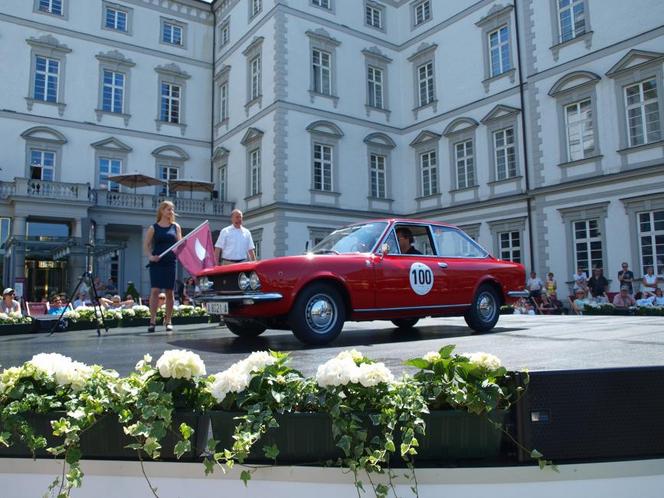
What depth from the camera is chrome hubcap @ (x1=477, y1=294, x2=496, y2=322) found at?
276 inches

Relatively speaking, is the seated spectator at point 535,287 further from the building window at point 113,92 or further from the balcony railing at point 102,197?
the building window at point 113,92

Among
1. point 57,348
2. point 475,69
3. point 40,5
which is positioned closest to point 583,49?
point 475,69

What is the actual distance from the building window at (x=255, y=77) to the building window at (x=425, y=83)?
777 cm

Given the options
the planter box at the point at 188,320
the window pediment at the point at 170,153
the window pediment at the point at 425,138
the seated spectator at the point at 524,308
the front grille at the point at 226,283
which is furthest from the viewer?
the window pediment at the point at 170,153

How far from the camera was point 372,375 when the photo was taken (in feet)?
6.93

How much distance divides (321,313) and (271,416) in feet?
11.2

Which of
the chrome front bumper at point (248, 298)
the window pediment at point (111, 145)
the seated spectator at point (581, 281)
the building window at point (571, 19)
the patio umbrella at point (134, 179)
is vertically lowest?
the chrome front bumper at point (248, 298)

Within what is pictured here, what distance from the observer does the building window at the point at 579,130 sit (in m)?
18.6

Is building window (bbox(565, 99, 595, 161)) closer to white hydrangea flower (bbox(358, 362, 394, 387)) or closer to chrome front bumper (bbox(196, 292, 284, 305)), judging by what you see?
chrome front bumper (bbox(196, 292, 284, 305))

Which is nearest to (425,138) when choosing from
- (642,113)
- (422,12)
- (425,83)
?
(425,83)

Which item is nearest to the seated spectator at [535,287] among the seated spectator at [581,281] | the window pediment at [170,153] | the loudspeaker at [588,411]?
the seated spectator at [581,281]

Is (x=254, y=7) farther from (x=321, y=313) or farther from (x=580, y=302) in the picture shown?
(x=321, y=313)

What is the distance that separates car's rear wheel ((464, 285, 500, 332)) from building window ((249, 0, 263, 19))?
21.9 metres

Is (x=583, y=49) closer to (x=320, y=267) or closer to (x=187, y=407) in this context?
(x=320, y=267)
